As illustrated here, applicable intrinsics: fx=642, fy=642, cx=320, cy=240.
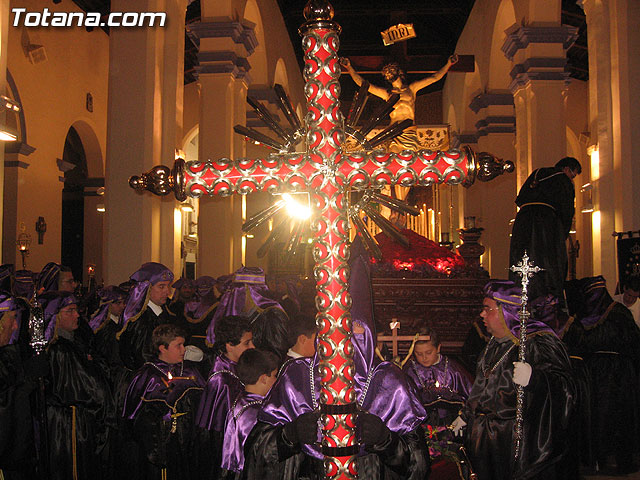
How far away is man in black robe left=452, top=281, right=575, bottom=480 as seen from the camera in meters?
3.91

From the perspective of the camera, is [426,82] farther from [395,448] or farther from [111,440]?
[395,448]

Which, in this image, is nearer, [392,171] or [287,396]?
[392,171]

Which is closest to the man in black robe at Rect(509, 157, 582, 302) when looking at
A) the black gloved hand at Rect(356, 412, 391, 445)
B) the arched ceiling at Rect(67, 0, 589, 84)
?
the black gloved hand at Rect(356, 412, 391, 445)

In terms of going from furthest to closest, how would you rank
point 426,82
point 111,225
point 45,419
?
point 426,82 < point 111,225 < point 45,419

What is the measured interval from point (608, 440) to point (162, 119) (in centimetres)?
671

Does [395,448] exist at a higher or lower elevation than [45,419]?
higher

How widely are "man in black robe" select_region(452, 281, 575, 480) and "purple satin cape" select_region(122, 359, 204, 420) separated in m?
1.98

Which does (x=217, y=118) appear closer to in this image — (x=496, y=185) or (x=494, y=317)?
(x=496, y=185)

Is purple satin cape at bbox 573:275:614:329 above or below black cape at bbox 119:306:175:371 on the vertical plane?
above

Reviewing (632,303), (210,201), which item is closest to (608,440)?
(632,303)

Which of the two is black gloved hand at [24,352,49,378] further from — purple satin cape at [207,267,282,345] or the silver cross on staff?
the silver cross on staff

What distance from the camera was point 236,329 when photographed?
437 cm

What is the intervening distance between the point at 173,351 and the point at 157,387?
26cm

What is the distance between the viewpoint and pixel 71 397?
5.00 metres
